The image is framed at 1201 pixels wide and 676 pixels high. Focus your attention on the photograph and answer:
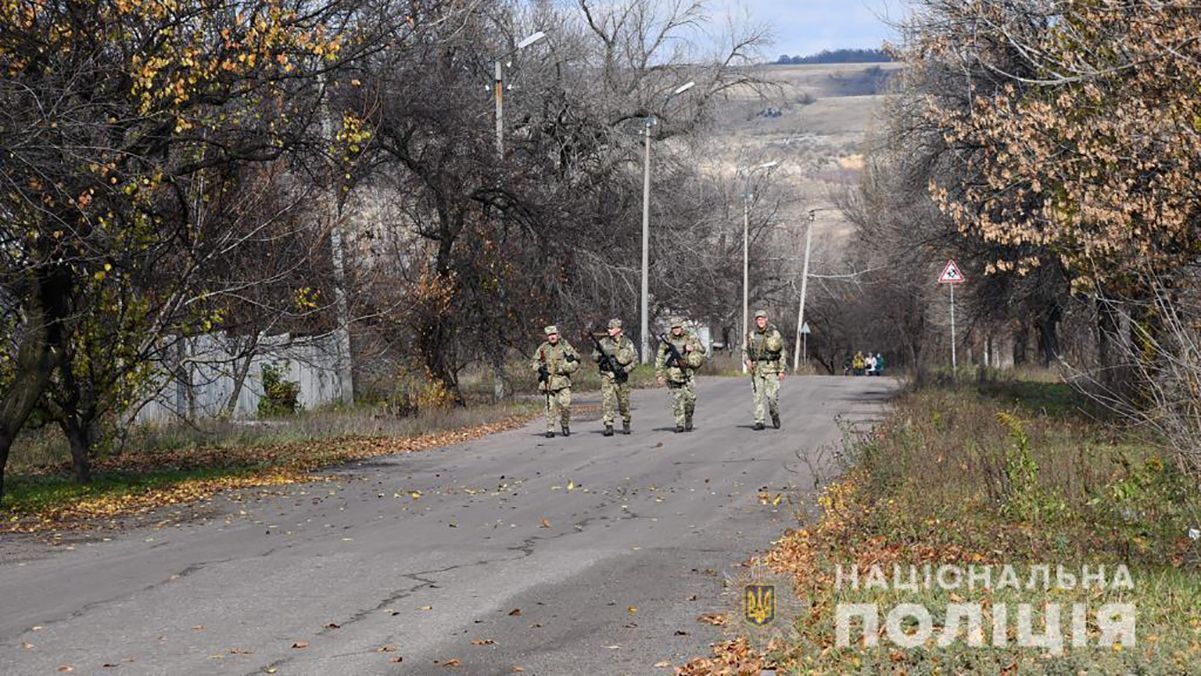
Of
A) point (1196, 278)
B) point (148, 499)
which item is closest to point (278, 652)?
point (148, 499)

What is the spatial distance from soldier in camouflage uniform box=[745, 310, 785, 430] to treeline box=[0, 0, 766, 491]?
6974mm

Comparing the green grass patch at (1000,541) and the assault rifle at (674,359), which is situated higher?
the assault rifle at (674,359)

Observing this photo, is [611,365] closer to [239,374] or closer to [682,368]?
[682,368]

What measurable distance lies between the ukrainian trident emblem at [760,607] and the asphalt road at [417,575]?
270mm

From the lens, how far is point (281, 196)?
26.0 metres

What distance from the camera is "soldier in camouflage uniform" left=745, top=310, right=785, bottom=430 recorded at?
2498 cm

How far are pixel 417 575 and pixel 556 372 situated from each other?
41.8ft

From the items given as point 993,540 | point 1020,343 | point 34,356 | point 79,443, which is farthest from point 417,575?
point 1020,343

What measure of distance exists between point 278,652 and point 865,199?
72551mm

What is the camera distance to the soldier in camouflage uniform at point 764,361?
24984mm

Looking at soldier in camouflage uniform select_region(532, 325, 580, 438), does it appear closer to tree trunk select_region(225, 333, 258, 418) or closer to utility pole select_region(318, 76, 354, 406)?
utility pole select_region(318, 76, 354, 406)

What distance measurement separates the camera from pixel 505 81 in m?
44.1

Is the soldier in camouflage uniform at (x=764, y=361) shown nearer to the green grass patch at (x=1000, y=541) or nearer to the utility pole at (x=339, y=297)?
the green grass patch at (x=1000, y=541)

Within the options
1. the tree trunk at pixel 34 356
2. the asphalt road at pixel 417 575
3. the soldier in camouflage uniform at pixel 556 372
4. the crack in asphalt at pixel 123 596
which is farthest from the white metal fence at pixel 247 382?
the crack in asphalt at pixel 123 596
